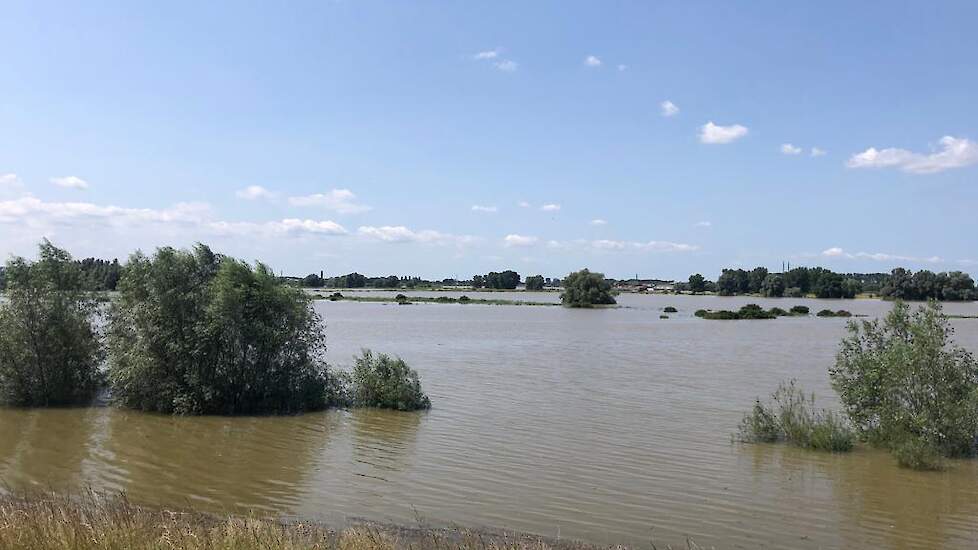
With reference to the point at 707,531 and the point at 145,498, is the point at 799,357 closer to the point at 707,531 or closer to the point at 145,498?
the point at 707,531

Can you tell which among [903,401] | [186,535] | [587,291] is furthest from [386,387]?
[587,291]

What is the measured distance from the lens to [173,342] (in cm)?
2512

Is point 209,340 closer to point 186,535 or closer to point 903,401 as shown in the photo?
point 186,535

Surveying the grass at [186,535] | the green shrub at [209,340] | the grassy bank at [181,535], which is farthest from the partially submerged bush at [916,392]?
the green shrub at [209,340]

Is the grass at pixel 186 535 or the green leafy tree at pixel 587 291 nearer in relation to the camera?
the grass at pixel 186 535

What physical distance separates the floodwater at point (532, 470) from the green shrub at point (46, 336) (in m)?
1.25

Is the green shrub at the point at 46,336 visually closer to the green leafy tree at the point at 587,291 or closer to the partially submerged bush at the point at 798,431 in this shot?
the partially submerged bush at the point at 798,431

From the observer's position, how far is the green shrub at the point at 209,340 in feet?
82.3

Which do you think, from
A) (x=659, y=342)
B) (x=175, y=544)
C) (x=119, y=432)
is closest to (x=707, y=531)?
(x=175, y=544)

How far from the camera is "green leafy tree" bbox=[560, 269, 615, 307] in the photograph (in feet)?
431

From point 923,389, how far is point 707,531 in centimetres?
995

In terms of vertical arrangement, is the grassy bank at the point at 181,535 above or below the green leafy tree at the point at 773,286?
below

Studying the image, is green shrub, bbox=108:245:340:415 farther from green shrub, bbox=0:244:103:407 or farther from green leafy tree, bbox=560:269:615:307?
green leafy tree, bbox=560:269:615:307

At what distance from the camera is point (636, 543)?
12.9m
